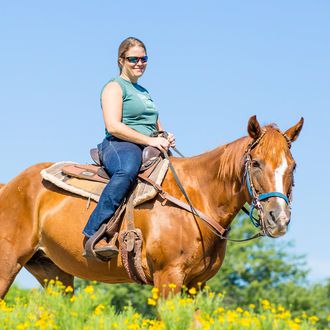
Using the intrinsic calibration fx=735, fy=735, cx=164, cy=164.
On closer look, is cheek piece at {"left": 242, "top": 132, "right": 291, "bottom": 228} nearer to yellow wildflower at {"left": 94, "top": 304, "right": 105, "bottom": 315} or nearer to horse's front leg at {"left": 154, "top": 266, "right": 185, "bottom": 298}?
horse's front leg at {"left": 154, "top": 266, "right": 185, "bottom": 298}

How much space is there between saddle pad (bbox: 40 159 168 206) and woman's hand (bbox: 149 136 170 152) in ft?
0.57

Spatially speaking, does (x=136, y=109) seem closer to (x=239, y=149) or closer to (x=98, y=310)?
(x=239, y=149)

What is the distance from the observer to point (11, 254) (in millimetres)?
10508

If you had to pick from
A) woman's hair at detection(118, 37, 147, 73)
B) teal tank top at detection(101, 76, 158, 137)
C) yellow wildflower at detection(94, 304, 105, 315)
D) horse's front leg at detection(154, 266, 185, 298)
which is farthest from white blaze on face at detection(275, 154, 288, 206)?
woman's hair at detection(118, 37, 147, 73)

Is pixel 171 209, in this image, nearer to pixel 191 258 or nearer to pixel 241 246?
pixel 191 258

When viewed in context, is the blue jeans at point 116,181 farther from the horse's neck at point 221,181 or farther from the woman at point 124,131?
the horse's neck at point 221,181

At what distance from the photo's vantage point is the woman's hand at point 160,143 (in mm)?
9594

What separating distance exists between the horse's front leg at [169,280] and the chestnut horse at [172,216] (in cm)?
1

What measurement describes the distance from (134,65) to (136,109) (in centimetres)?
61

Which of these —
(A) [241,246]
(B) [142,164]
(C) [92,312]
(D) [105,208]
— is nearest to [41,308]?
(C) [92,312]

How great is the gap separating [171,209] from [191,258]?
27.1 inches

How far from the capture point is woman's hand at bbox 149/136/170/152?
9594 millimetres

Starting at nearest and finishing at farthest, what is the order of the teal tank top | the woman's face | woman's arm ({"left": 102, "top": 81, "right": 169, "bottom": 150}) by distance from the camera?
woman's arm ({"left": 102, "top": 81, "right": 169, "bottom": 150}), the teal tank top, the woman's face

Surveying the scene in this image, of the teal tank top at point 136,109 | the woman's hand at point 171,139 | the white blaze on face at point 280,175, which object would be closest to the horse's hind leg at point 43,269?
the teal tank top at point 136,109
